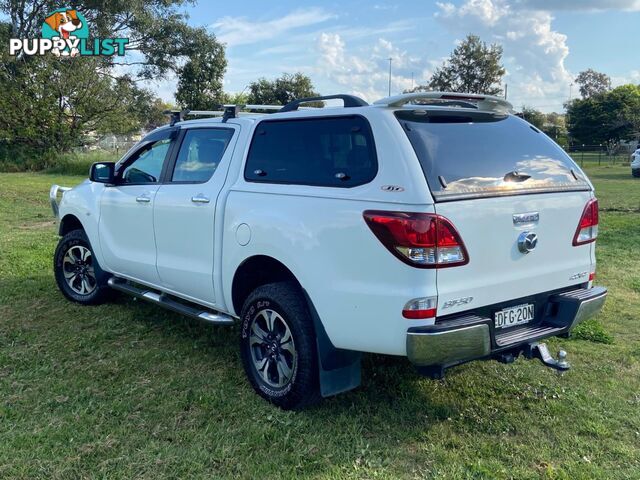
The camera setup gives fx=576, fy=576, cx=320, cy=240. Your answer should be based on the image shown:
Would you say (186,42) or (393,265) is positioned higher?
(186,42)

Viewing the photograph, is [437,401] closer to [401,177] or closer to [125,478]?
[401,177]

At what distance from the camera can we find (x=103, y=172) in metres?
5.09

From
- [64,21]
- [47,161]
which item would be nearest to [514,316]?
[47,161]

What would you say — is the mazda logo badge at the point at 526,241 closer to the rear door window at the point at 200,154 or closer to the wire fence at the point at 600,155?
the rear door window at the point at 200,154

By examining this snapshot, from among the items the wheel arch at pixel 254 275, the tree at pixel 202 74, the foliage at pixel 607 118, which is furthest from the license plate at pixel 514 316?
the foliage at pixel 607 118

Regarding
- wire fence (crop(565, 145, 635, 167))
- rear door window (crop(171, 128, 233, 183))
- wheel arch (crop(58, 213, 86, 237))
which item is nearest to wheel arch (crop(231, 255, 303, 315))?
rear door window (crop(171, 128, 233, 183))

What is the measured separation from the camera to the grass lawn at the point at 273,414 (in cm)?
302

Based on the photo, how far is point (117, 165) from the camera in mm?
5164

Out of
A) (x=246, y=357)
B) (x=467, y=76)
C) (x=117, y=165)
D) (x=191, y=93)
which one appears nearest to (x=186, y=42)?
(x=191, y=93)

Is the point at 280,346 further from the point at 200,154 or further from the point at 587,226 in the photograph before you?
the point at 587,226

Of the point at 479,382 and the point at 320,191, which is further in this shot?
the point at 479,382

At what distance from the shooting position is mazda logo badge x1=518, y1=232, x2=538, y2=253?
3.24 meters

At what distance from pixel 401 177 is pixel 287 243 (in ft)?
2.71

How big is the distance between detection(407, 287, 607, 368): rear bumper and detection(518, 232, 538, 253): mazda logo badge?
45 centimetres
